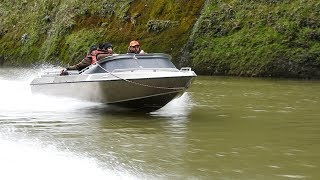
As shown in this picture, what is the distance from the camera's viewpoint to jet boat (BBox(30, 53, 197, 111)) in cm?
1512

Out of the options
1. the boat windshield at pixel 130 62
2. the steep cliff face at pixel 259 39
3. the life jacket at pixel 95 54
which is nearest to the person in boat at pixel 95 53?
the life jacket at pixel 95 54

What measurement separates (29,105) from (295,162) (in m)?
11.3

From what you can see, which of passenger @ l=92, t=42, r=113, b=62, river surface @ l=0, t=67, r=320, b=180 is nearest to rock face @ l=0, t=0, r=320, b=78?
river surface @ l=0, t=67, r=320, b=180

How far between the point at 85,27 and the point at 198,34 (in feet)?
37.4

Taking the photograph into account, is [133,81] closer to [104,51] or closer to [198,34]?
[104,51]

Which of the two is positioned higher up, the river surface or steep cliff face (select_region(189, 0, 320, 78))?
steep cliff face (select_region(189, 0, 320, 78))

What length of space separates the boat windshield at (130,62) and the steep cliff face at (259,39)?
1468cm

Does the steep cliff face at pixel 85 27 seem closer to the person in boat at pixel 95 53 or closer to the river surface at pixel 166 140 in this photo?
the person in boat at pixel 95 53

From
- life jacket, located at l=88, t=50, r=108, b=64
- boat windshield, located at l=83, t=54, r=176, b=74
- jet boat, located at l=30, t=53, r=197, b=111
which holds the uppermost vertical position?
life jacket, located at l=88, t=50, r=108, b=64

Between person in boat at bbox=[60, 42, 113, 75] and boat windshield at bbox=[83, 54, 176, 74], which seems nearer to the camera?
boat windshield at bbox=[83, 54, 176, 74]

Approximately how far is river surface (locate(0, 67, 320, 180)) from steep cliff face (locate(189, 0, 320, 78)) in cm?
993

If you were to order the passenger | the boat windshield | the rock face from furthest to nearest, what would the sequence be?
the rock face, the passenger, the boat windshield

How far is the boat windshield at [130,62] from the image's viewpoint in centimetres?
1570

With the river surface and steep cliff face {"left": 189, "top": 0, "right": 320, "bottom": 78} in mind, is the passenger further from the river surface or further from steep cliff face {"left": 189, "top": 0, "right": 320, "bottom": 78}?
steep cliff face {"left": 189, "top": 0, "right": 320, "bottom": 78}
